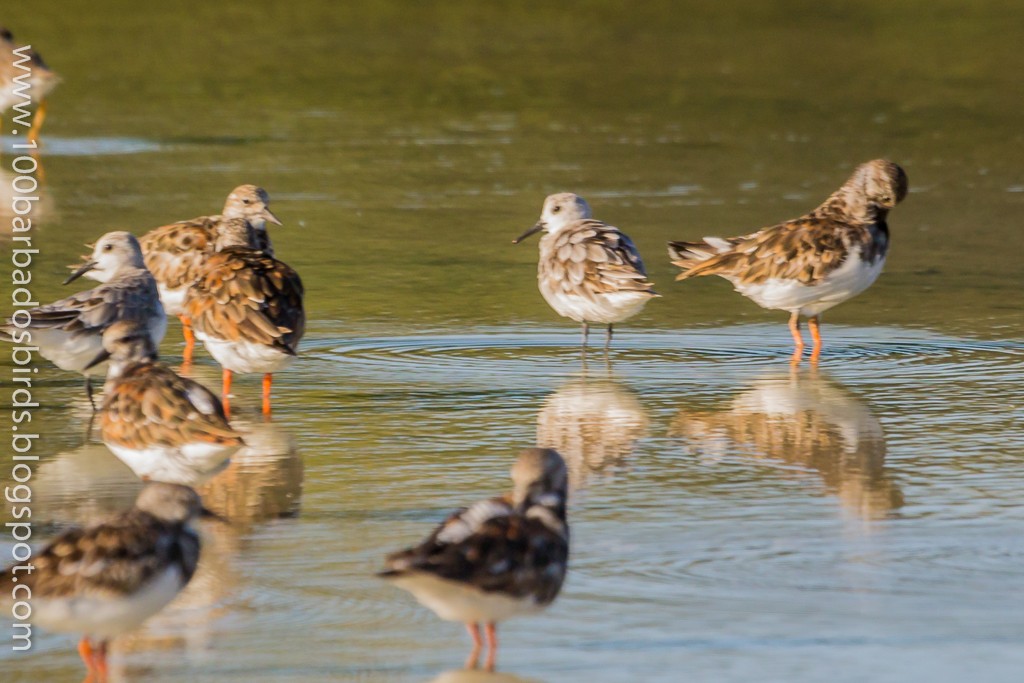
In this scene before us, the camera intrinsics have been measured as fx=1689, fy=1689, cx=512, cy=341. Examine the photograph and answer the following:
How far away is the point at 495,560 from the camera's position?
5.54 meters

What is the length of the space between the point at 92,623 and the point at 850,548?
305 cm

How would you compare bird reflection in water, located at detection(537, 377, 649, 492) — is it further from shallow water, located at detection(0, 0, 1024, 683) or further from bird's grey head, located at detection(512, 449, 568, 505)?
bird's grey head, located at detection(512, 449, 568, 505)

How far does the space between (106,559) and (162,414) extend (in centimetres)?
180

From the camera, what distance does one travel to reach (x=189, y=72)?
76.3ft

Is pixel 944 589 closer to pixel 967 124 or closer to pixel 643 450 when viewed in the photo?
pixel 643 450

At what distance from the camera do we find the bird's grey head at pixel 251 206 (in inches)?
444

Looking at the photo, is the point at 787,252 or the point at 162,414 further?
the point at 787,252

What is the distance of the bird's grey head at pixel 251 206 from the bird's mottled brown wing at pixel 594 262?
190 centimetres

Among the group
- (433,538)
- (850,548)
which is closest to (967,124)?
(850,548)

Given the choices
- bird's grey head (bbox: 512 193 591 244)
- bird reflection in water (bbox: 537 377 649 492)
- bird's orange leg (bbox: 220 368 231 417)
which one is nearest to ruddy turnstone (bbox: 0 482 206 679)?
bird reflection in water (bbox: 537 377 649 492)

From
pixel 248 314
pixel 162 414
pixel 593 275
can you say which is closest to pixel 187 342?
pixel 248 314

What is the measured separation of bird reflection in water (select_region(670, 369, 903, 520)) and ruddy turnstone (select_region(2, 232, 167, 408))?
301 centimetres

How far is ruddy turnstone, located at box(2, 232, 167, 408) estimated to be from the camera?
352 inches

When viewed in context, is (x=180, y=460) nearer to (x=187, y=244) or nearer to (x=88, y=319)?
(x=88, y=319)
